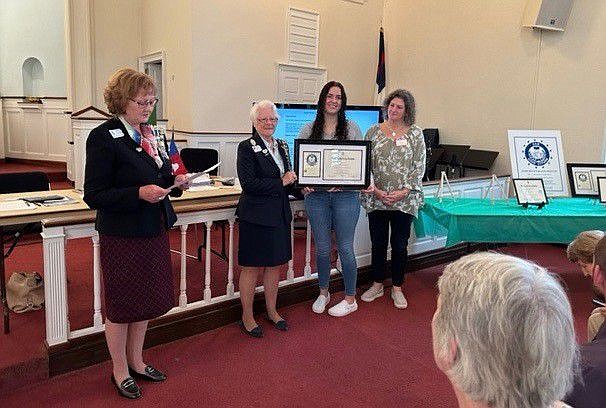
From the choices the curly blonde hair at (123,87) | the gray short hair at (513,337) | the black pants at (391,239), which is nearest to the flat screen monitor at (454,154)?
the black pants at (391,239)

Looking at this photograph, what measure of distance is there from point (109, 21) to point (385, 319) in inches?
248

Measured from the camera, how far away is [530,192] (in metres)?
3.95

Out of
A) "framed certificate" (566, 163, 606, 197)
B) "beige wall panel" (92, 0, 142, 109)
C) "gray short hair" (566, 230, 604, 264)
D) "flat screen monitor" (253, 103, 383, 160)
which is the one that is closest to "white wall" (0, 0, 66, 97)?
"beige wall panel" (92, 0, 142, 109)

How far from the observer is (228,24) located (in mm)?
6332

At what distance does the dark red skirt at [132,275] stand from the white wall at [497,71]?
5216mm

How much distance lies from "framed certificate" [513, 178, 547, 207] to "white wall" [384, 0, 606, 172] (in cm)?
214

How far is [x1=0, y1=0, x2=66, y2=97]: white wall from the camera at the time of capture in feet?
28.0

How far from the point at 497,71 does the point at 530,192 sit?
2943mm

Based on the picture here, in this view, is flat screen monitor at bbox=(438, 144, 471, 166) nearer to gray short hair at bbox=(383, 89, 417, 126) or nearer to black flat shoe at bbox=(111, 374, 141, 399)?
gray short hair at bbox=(383, 89, 417, 126)

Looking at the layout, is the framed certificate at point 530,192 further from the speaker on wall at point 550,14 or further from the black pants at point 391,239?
the speaker on wall at point 550,14

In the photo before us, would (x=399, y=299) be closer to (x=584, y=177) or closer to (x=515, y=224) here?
(x=515, y=224)

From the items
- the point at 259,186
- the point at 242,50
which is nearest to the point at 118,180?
the point at 259,186

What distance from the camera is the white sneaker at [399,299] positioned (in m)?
3.55

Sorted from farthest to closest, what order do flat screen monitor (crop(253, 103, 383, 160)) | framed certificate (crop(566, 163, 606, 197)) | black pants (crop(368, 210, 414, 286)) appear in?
flat screen monitor (crop(253, 103, 383, 160))
framed certificate (crop(566, 163, 606, 197))
black pants (crop(368, 210, 414, 286))
